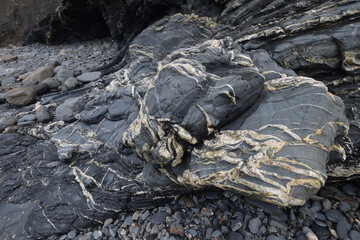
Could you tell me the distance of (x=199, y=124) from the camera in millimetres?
2646

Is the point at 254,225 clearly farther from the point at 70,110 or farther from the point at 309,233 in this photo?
the point at 70,110

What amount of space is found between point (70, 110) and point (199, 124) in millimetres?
4018

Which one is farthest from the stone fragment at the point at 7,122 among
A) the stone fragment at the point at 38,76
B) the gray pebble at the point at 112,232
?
the gray pebble at the point at 112,232

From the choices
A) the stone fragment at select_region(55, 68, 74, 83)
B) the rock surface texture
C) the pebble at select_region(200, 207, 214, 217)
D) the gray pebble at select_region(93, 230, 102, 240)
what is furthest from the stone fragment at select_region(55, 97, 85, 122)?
the pebble at select_region(200, 207, 214, 217)

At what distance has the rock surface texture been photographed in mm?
2480

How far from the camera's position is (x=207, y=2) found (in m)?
6.35

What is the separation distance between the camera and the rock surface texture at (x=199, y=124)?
248cm

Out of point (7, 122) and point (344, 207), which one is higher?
point (7, 122)

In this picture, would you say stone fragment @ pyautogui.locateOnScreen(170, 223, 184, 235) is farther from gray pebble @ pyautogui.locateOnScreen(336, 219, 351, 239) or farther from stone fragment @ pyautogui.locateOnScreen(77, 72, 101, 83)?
stone fragment @ pyautogui.locateOnScreen(77, 72, 101, 83)

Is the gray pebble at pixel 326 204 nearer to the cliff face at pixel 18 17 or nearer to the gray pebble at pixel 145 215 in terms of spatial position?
the gray pebble at pixel 145 215

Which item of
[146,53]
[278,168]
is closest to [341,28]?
[278,168]

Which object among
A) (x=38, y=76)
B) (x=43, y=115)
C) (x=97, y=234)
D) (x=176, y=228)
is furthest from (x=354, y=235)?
(x=38, y=76)

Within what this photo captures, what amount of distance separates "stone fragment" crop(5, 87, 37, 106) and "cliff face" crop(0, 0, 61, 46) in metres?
12.4

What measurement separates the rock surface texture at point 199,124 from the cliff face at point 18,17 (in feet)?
40.5
